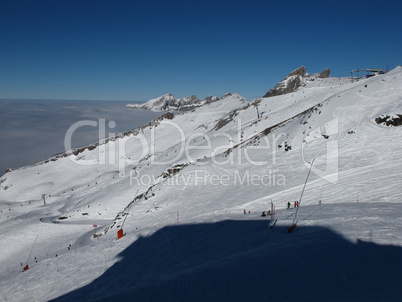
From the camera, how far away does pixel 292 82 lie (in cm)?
8238

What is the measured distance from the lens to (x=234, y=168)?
3322 cm

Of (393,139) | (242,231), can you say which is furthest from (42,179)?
(393,139)

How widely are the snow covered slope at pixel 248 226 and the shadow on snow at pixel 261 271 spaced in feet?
0.18

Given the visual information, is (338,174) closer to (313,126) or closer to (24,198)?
(313,126)

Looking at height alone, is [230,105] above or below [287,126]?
above

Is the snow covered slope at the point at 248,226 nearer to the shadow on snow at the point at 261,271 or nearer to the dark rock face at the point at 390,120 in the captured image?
the shadow on snow at the point at 261,271

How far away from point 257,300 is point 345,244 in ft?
14.5

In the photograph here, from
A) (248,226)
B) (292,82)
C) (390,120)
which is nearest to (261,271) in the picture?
(248,226)

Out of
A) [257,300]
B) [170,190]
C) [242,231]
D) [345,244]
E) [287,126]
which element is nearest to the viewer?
[257,300]

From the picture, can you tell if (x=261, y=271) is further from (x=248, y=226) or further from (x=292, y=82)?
(x=292, y=82)

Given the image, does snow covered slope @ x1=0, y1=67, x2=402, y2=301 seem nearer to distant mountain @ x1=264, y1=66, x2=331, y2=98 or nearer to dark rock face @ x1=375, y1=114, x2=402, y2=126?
dark rock face @ x1=375, y1=114, x2=402, y2=126

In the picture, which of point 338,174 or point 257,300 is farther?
point 338,174

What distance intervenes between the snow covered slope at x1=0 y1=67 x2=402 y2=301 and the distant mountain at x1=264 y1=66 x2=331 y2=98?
90.9 feet

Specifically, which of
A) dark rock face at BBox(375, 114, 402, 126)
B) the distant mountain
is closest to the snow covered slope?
dark rock face at BBox(375, 114, 402, 126)
